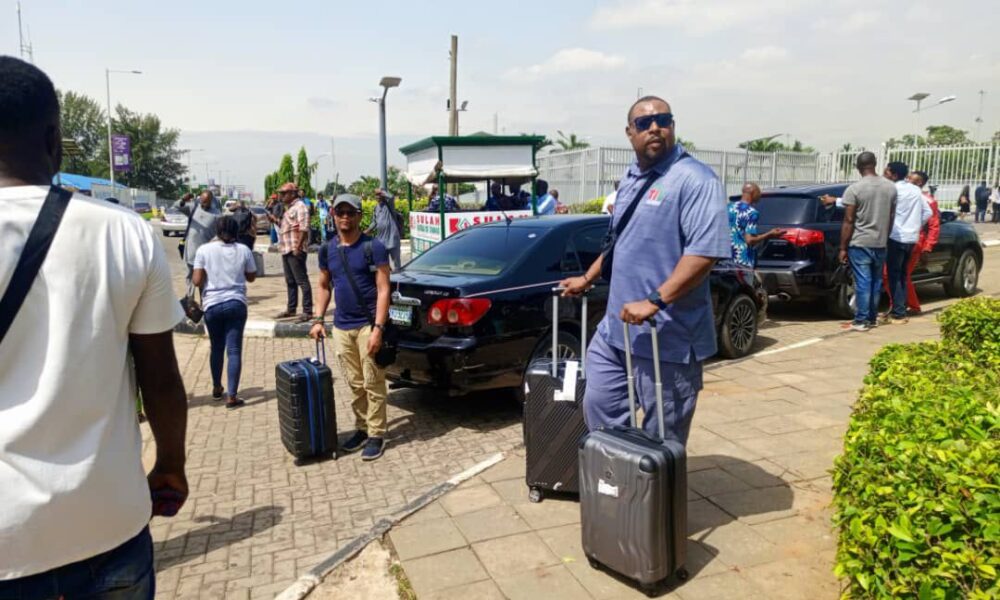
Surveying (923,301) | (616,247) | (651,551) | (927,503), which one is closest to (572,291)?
(616,247)

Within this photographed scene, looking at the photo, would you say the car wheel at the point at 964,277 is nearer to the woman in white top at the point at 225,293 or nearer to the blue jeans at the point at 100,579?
the woman in white top at the point at 225,293

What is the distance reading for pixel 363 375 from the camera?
5199 millimetres

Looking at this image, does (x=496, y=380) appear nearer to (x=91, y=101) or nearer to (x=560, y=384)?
(x=560, y=384)

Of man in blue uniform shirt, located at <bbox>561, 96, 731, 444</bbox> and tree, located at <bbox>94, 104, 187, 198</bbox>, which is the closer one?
man in blue uniform shirt, located at <bbox>561, 96, 731, 444</bbox>

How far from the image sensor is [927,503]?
7.30 feet

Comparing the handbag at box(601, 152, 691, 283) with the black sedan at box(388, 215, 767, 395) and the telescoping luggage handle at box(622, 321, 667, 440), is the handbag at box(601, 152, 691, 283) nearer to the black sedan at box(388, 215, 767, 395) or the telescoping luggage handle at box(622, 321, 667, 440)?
the telescoping luggage handle at box(622, 321, 667, 440)

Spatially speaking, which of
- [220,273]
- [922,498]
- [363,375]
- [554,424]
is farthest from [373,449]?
[922,498]

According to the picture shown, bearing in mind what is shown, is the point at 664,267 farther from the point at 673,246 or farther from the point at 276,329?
the point at 276,329

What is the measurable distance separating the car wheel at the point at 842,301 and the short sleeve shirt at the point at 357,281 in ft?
21.3

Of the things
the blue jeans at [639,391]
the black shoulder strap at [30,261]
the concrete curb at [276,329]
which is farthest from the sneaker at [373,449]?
the concrete curb at [276,329]

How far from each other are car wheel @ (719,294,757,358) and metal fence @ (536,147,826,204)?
11.3 meters

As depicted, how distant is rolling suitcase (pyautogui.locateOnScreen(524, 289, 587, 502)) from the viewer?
386cm

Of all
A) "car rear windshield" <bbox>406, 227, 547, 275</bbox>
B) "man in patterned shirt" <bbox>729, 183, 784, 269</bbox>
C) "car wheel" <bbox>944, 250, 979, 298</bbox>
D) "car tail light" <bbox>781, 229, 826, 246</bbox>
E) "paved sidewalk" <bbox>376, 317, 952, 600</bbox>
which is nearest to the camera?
"paved sidewalk" <bbox>376, 317, 952, 600</bbox>

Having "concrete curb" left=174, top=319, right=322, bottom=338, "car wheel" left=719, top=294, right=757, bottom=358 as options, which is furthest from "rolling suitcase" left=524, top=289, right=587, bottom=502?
"concrete curb" left=174, top=319, right=322, bottom=338
